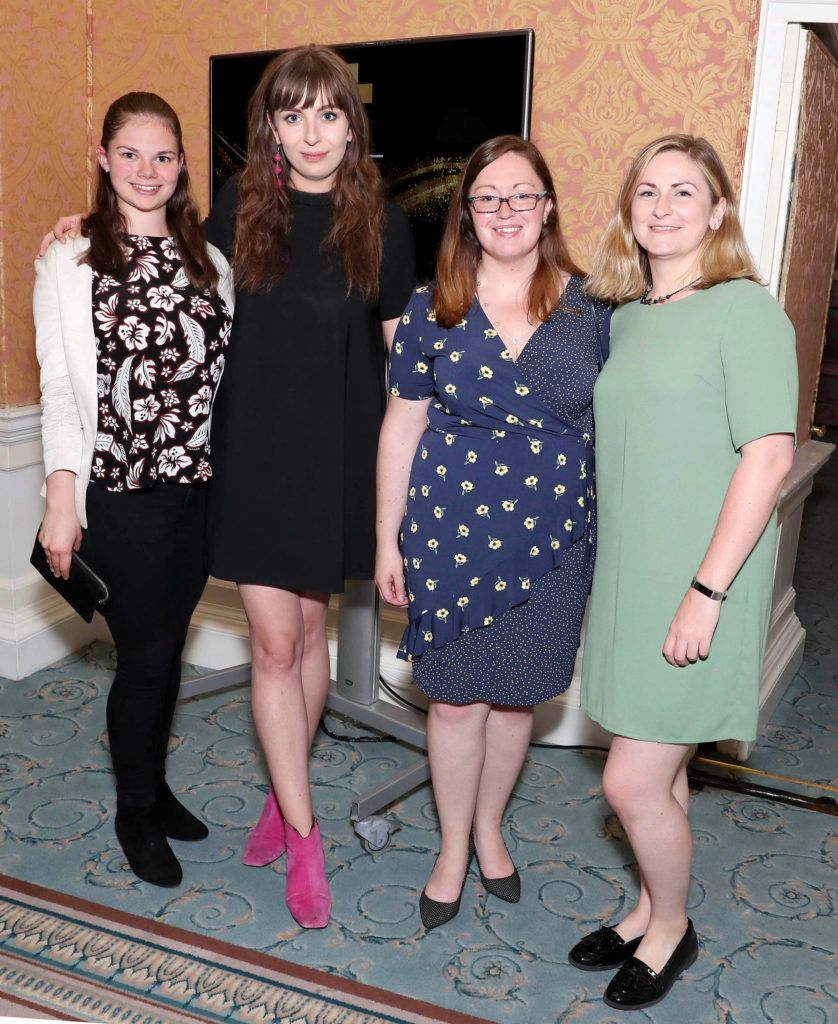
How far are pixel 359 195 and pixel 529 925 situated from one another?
1.51 metres

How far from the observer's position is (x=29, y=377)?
3182 millimetres

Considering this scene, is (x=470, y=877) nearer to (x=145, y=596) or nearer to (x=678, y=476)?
(x=145, y=596)

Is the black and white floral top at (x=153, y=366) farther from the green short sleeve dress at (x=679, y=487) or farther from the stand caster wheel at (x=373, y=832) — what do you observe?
the stand caster wheel at (x=373, y=832)

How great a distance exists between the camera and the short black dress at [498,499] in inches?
72.7

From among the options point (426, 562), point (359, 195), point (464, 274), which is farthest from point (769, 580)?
point (359, 195)

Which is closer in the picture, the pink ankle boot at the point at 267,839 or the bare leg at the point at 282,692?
the bare leg at the point at 282,692

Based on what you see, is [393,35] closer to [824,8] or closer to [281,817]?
[824,8]

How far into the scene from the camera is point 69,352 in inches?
76.7

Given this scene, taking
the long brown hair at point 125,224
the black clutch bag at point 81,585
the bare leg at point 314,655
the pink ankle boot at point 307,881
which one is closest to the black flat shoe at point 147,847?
the pink ankle boot at point 307,881

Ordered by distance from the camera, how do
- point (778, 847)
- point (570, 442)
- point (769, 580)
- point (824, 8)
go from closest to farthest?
point (769, 580) → point (570, 442) → point (824, 8) → point (778, 847)

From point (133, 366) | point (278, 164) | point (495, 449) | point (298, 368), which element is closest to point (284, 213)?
point (278, 164)

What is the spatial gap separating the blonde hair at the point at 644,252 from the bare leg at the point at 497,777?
865 millimetres

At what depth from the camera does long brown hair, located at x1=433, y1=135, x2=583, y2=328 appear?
186cm

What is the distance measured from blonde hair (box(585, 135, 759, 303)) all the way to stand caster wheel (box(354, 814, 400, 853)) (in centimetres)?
129
